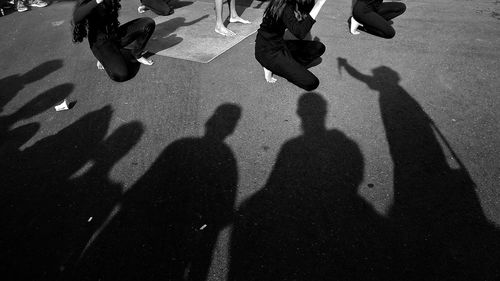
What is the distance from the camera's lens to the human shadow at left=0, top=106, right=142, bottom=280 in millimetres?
2746

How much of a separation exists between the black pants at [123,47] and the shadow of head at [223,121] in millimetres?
1833

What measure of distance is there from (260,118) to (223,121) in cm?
47

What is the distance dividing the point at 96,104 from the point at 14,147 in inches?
44.6

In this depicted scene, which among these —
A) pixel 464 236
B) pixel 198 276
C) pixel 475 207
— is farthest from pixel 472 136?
pixel 198 276

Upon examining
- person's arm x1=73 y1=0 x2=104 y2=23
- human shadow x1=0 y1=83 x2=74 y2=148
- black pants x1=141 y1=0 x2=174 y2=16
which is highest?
person's arm x1=73 y1=0 x2=104 y2=23

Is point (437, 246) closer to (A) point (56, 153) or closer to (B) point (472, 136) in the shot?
(B) point (472, 136)

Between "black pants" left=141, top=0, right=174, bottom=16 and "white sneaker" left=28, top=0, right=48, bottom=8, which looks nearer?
"black pants" left=141, top=0, right=174, bottom=16

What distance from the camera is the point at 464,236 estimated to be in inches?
108

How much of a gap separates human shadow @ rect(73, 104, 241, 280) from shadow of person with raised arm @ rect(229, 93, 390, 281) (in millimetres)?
262

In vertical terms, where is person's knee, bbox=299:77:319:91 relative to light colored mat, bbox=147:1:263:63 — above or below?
above

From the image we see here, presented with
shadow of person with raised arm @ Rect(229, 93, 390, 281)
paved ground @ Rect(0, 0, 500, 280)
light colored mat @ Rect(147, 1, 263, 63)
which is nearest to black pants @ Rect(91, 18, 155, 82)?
paved ground @ Rect(0, 0, 500, 280)

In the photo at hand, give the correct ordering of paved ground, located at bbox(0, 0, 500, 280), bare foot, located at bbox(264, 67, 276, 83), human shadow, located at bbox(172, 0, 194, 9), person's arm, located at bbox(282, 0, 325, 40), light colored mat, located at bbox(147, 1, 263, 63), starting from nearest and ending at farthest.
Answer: paved ground, located at bbox(0, 0, 500, 280)
person's arm, located at bbox(282, 0, 325, 40)
bare foot, located at bbox(264, 67, 276, 83)
light colored mat, located at bbox(147, 1, 263, 63)
human shadow, located at bbox(172, 0, 194, 9)

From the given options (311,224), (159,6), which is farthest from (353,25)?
(311,224)

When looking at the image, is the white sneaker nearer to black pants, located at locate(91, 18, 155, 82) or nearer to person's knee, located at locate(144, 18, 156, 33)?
black pants, located at locate(91, 18, 155, 82)
